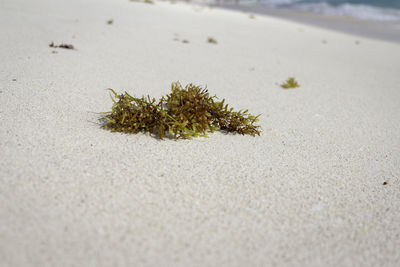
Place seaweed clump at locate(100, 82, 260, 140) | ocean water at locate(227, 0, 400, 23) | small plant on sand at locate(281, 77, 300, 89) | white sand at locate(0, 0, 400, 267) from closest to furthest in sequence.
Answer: white sand at locate(0, 0, 400, 267)
seaweed clump at locate(100, 82, 260, 140)
small plant on sand at locate(281, 77, 300, 89)
ocean water at locate(227, 0, 400, 23)

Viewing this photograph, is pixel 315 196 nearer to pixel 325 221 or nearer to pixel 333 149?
pixel 325 221

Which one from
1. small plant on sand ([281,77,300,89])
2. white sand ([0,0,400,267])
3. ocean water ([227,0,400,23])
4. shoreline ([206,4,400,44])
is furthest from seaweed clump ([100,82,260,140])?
ocean water ([227,0,400,23])

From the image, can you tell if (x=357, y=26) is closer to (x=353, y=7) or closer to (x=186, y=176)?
(x=353, y=7)

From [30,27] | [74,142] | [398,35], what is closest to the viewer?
[74,142]

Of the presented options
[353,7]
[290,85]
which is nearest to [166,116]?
[290,85]

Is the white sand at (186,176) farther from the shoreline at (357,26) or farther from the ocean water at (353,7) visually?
the ocean water at (353,7)

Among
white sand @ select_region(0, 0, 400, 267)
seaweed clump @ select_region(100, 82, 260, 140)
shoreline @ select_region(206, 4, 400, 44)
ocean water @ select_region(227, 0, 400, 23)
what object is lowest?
white sand @ select_region(0, 0, 400, 267)

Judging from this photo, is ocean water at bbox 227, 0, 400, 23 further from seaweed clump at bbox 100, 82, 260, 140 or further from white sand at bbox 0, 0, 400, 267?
seaweed clump at bbox 100, 82, 260, 140

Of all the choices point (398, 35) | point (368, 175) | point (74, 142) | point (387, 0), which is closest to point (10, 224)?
point (74, 142)
